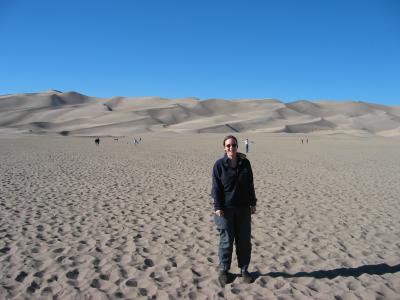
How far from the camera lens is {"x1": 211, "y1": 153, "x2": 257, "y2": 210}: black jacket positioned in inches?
176

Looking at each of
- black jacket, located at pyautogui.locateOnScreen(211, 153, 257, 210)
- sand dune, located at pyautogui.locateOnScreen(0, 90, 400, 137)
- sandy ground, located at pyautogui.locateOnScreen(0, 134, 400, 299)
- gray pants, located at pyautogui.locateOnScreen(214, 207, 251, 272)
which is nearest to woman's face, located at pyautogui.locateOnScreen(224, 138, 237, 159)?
black jacket, located at pyautogui.locateOnScreen(211, 153, 257, 210)

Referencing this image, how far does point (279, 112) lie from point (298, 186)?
11418 centimetres

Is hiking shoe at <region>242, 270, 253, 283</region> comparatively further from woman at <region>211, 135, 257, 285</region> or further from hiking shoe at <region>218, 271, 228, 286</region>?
hiking shoe at <region>218, 271, 228, 286</region>

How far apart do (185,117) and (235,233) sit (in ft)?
370

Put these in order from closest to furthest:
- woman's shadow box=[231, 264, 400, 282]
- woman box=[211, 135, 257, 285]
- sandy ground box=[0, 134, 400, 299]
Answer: woman box=[211, 135, 257, 285] → sandy ground box=[0, 134, 400, 299] → woman's shadow box=[231, 264, 400, 282]

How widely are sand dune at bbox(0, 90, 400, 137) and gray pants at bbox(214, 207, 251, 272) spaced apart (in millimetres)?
78320

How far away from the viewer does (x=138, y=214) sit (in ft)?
Answer: 26.4

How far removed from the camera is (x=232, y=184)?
448 centimetres

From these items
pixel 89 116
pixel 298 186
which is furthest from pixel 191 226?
pixel 89 116

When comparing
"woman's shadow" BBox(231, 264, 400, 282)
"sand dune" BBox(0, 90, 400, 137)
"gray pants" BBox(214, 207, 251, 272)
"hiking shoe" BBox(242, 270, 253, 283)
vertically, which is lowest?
"woman's shadow" BBox(231, 264, 400, 282)

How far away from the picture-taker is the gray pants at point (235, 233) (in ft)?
15.1

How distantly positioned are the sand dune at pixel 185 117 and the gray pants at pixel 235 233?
78.3m

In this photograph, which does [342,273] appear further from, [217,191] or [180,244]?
[180,244]

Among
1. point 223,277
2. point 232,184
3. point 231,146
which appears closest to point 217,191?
point 232,184
